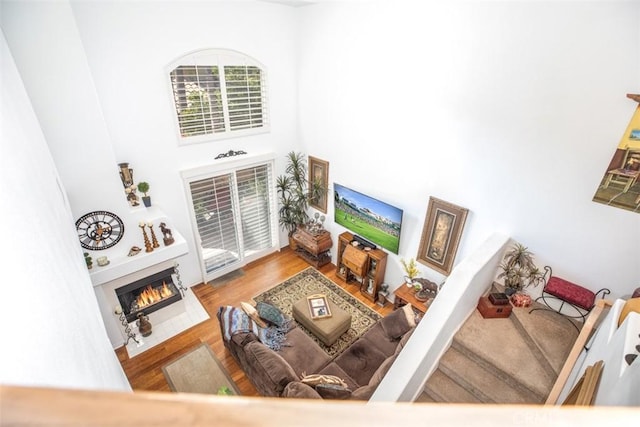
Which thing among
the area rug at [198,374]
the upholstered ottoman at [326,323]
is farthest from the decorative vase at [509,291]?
the area rug at [198,374]

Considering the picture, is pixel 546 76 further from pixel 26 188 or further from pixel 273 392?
pixel 273 392

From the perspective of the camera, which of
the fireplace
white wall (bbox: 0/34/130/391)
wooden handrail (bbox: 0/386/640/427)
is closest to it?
wooden handrail (bbox: 0/386/640/427)

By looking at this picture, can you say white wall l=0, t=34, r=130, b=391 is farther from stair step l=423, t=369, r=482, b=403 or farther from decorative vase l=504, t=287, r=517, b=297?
decorative vase l=504, t=287, r=517, b=297

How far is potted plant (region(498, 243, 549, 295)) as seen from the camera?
11.4 ft

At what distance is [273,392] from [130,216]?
3059 millimetres

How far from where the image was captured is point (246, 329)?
3.97 meters

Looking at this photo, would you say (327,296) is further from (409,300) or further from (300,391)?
(300,391)

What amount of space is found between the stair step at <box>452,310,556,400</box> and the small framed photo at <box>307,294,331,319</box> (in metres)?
1.99

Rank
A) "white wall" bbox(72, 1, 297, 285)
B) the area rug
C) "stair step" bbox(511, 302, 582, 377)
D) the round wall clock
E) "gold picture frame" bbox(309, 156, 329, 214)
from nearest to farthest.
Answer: "stair step" bbox(511, 302, 582, 377) < "white wall" bbox(72, 1, 297, 285) < the round wall clock < the area rug < "gold picture frame" bbox(309, 156, 329, 214)

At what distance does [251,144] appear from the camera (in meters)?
5.50

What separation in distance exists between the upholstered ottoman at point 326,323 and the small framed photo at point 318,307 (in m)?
0.05

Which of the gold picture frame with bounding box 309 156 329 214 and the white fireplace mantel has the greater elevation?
the gold picture frame with bounding box 309 156 329 214

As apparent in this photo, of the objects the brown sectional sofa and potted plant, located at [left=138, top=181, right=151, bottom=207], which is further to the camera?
potted plant, located at [left=138, top=181, right=151, bottom=207]

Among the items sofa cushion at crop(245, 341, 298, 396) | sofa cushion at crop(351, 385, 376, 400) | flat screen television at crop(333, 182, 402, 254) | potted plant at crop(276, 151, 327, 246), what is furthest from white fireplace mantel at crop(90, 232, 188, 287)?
sofa cushion at crop(351, 385, 376, 400)
